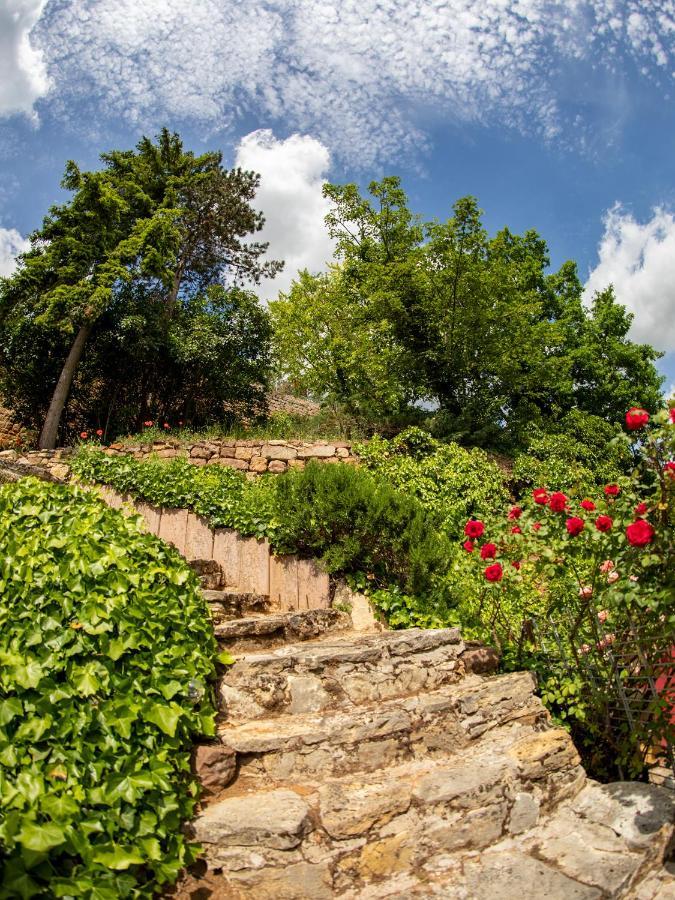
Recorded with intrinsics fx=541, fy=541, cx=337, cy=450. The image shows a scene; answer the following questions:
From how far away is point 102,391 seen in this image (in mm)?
11898

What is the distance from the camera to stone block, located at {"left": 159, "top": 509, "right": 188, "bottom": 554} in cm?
597

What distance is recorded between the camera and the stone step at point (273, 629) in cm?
353

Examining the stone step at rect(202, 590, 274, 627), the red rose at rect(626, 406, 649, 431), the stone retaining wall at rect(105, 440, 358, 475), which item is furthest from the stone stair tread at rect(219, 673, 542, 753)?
the stone retaining wall at rect(105, 440, 358, 475)

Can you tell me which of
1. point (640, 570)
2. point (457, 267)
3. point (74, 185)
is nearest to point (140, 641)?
point (640, 570)

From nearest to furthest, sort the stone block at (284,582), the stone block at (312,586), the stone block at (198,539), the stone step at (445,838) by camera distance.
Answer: the stone step at (445,838)
the stone block at (312,586)
the stone block at (284,582)
the stone block at (198,539)

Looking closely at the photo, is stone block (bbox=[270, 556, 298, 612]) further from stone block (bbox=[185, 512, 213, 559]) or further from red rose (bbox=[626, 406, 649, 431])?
red rose (bbox=[626, 406, 649, 431])

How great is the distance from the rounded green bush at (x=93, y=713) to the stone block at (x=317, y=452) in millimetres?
6094

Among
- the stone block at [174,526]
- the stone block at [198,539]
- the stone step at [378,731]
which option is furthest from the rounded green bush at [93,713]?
the stone block at [174,526]

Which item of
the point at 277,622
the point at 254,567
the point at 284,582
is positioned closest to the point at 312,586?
the point at 284,582

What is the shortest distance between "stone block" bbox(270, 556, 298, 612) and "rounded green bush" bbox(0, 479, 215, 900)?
2.11 meters

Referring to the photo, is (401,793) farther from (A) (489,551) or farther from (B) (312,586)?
(B) (312,586)

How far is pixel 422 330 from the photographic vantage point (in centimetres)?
1177

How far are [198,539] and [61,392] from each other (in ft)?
21.4

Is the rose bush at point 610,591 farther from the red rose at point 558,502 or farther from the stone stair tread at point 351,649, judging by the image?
the stone stair tread at point 351,649
